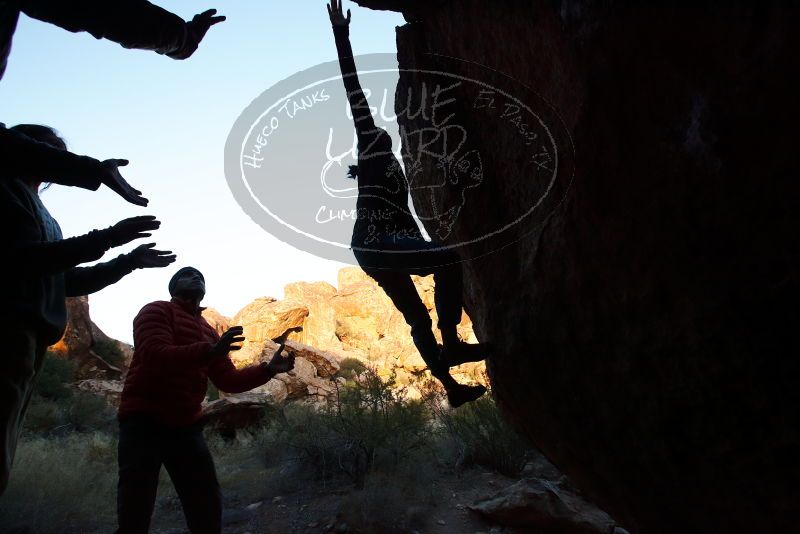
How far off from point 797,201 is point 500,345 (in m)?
1.67

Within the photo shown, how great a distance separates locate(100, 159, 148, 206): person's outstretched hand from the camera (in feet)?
6.00

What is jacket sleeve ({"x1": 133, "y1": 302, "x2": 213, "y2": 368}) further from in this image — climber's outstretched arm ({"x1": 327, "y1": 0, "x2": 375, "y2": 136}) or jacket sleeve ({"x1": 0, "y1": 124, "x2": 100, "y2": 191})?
climber's outstretched arm ({"x1": 327, "y1": 0, "x2": 375, "y2": 136})

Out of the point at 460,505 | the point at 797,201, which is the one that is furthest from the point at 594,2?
the point at 460,505

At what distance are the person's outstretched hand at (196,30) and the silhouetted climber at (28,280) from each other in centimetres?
87

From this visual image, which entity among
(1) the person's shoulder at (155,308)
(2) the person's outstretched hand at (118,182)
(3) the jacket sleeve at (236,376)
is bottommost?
(3) the jacket sleeve at (236,376)

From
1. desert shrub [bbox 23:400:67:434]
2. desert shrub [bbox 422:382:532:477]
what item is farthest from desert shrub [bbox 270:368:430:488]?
desert shrub [bbox 23:400:67:434]

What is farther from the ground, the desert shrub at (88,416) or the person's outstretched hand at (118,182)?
the person's outstretched hand at (118,182)

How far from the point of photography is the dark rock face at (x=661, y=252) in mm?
1737

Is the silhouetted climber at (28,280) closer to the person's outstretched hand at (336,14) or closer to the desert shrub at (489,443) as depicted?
the person's outstretched hand at (336,14)

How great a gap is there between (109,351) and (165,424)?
2122cm

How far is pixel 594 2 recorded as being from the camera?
1989 mm

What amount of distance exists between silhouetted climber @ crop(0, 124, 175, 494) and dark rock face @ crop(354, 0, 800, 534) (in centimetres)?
180

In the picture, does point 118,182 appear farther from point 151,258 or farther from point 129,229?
point 151,258

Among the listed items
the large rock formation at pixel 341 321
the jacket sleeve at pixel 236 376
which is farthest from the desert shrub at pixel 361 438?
the large rock formation at pixel 341 321
